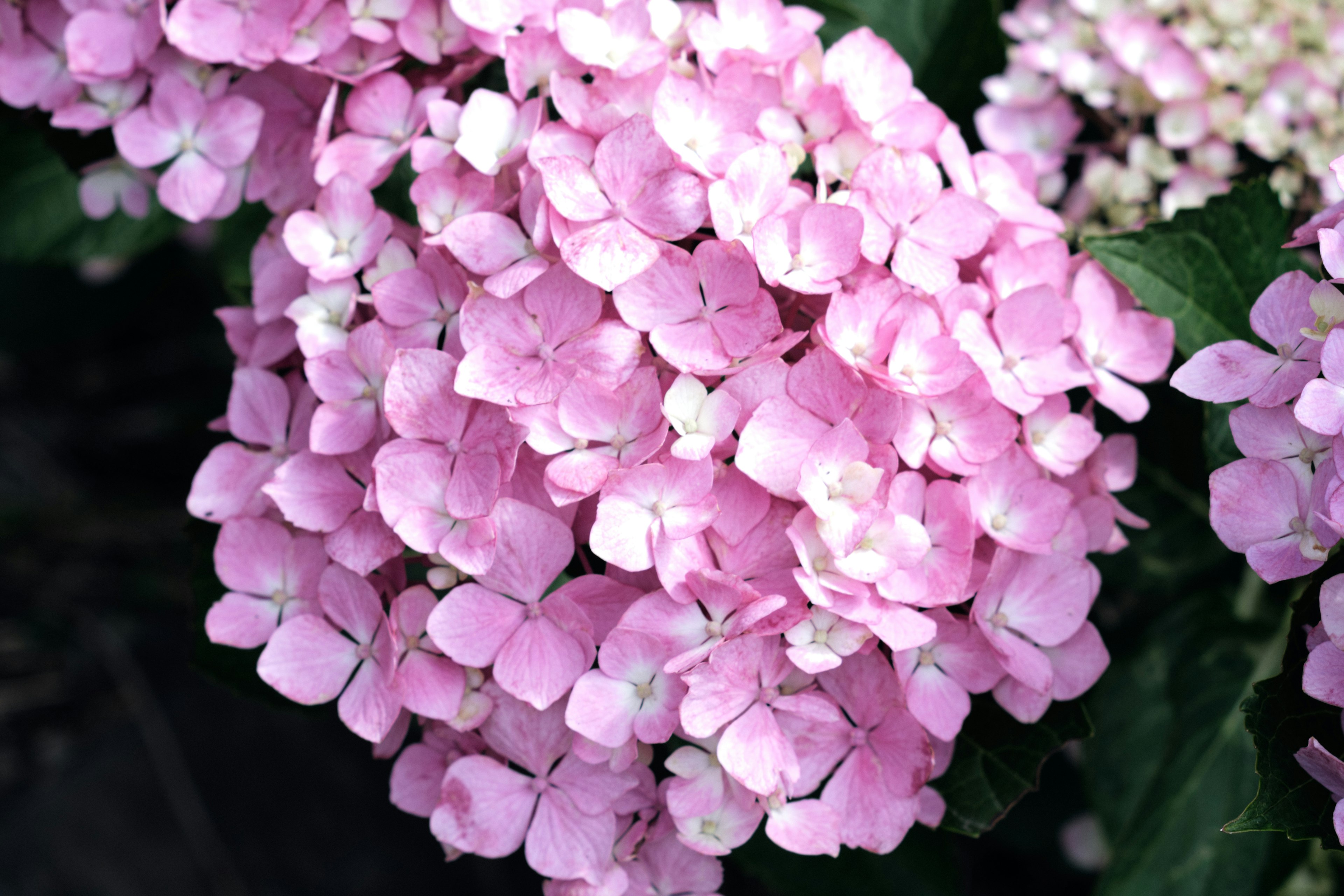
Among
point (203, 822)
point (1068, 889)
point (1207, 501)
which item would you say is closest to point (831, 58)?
point (1207, 501)

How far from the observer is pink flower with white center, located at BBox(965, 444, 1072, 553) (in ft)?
1.90

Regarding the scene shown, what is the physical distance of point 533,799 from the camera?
58 cm

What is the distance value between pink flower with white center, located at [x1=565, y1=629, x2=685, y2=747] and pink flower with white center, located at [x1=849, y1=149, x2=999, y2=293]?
0.26 meters

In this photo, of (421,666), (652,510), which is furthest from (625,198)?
(421,666)

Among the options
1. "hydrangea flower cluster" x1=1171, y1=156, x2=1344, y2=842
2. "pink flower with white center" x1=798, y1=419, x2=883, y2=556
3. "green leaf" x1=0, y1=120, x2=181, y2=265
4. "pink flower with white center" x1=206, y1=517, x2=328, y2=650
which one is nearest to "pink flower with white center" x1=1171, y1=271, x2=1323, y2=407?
"hydrangea flower cluster" x1=1171, y1=156, x2=1344, y2=842

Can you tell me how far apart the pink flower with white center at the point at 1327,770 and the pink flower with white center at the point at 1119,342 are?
0.22 meters

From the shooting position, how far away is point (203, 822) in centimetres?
138

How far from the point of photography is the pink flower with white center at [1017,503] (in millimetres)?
579

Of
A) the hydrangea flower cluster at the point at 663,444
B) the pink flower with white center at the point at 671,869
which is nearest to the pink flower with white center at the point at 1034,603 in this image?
the hydrangea flower cluster at the point at 663,444

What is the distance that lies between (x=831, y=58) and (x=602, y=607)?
393 mm

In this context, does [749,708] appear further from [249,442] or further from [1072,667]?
[249,442]

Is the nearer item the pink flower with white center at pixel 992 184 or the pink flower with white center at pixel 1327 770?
the pink flower with white center at pixel 1327 770

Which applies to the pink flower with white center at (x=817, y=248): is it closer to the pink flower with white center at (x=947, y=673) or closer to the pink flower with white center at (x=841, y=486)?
the pink flower with white center at (x=841, y=486)

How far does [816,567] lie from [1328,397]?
276 millimetres
